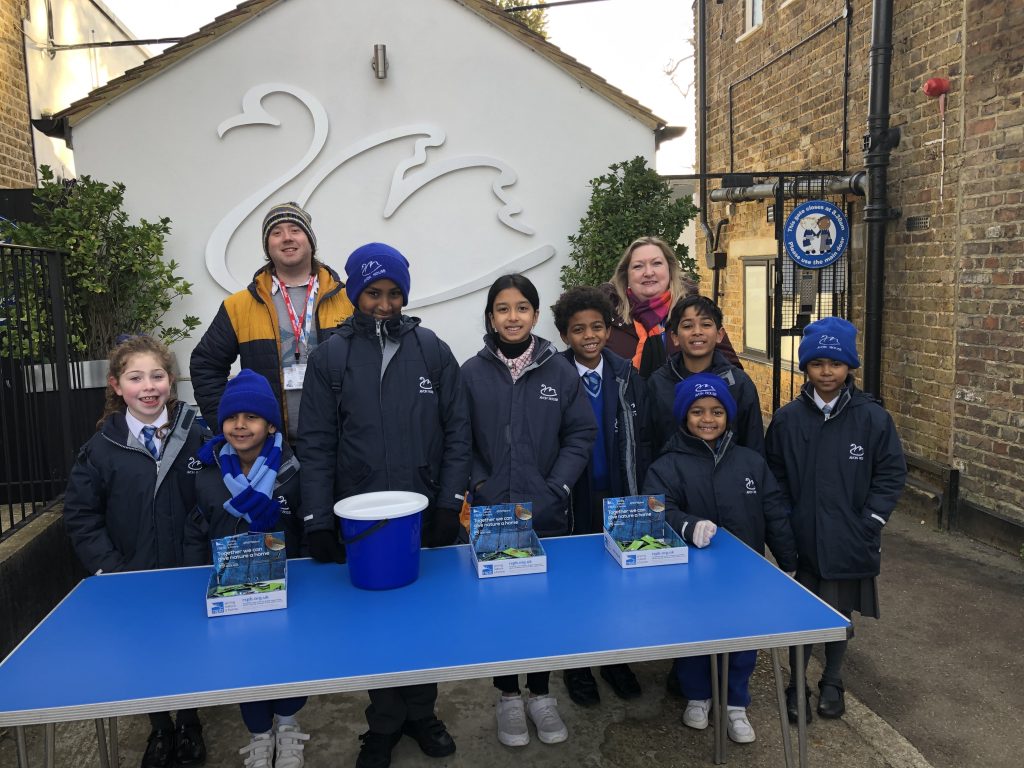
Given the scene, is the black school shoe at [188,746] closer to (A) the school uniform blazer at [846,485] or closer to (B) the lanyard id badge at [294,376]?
(B) the lanyard id badge at [294,376]

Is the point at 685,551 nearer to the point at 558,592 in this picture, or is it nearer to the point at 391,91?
the point at 558,592

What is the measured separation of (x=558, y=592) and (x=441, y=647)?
46cm

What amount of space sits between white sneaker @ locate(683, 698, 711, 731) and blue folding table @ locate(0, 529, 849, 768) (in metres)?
0.72

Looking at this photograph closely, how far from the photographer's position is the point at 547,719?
3092 millimetres

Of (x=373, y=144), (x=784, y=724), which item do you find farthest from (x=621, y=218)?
(x=784, y=724)

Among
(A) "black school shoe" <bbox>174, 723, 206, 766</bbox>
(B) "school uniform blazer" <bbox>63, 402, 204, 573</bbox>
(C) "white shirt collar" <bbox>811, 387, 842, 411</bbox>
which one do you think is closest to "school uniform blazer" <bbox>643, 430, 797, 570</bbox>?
(C) "white shirt collar" <bbox>811, 387, 842, 411</bbox>

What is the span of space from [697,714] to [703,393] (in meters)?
1.31

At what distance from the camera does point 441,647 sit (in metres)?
1.97

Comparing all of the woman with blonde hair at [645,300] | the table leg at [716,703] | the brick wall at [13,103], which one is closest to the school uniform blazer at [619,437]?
the woman with blonde hair at [645,300]

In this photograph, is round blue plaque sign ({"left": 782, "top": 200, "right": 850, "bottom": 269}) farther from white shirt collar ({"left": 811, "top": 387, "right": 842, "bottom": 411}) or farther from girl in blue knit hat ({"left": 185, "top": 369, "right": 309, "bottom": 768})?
girl in blue knit hat ({"left": 185, "top": 369, "right": 309, "bottom": 768})

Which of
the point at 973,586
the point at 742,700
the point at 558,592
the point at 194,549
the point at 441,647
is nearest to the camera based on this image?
the point at 441,647

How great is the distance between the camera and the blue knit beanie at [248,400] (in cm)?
270

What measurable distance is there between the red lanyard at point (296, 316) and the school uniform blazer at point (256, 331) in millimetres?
29

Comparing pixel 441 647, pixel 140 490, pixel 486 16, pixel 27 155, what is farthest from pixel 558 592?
pixel 27 155
